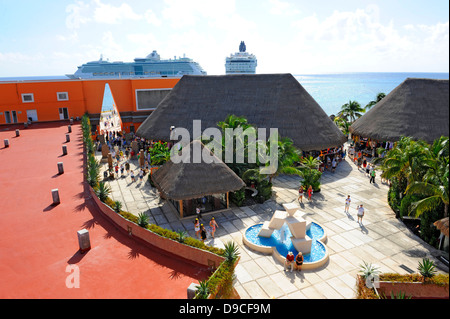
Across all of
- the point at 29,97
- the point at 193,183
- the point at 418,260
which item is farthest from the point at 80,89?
the point at 418,260

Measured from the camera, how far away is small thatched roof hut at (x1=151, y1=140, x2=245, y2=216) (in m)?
16.2

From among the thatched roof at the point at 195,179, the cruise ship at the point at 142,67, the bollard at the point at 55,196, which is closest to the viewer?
the thatched roof at the point at 195,179

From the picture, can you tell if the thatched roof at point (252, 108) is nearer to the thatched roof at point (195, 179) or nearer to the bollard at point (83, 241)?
the thatched roof at point (195, 179)

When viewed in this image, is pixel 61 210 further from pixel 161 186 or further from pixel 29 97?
pixel 29 97

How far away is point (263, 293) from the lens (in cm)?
1121

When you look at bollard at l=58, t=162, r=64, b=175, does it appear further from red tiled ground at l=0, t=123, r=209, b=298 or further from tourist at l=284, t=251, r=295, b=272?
tourist at l=284, t=251, r=295, b=272

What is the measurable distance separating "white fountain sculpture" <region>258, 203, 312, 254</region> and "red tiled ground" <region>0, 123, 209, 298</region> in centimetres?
437

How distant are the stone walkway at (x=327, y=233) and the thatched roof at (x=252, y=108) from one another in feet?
17.0

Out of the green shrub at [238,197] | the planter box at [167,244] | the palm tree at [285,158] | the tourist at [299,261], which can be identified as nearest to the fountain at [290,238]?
the tourist at [299,261]

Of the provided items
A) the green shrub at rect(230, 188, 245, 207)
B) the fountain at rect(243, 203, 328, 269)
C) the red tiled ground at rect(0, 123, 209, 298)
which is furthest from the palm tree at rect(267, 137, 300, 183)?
the red tiled ground at rect(0, 123, 209, 298)

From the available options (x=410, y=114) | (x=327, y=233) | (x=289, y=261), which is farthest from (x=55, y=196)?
(x=410, y=114)

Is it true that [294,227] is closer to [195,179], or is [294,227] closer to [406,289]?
[406,289]

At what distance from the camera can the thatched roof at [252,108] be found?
27016mm
